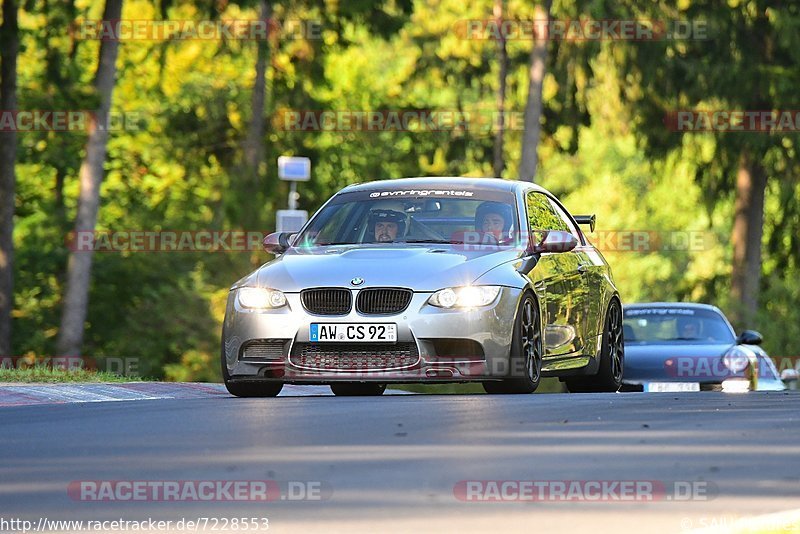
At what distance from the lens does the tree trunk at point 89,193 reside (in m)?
34.8

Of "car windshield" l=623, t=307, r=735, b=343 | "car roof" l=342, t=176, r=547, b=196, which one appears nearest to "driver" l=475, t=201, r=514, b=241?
"car roof" l=342, t=176, r=547, b=196

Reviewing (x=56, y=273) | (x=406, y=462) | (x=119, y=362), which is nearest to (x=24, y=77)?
(x=56, y=273)

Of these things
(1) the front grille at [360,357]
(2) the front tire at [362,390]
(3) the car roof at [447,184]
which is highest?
(3) the car roof at [447,184]

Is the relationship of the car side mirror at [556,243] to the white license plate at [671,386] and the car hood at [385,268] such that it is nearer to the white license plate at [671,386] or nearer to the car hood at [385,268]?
the car hood at [385,268]

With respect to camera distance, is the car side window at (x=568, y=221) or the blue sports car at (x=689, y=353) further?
the blue sports car at (x=689, y=353)

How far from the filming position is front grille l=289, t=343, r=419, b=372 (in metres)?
14.4

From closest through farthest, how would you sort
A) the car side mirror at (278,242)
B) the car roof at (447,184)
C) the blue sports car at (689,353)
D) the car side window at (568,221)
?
1. the car side mirror at (278,242)
2. the car roof at (447,184)
3. the car side window at (568,221)
4. the blue sports car at (689,353)

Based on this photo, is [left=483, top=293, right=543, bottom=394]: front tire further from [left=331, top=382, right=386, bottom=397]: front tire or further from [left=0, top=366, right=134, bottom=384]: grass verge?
[left=0, top=366, right=134, bottom=384]: grass verge

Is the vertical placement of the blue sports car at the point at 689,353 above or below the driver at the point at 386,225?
below

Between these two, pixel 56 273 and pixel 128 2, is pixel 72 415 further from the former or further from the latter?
pixel 128 2

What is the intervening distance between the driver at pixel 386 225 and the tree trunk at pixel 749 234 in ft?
92.4

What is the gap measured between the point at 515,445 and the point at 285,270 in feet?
16.0

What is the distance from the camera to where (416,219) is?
15875 millimetres

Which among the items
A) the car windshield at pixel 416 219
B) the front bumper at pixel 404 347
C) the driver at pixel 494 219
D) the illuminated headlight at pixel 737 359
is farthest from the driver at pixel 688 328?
the front bumper at pixel 404 347
